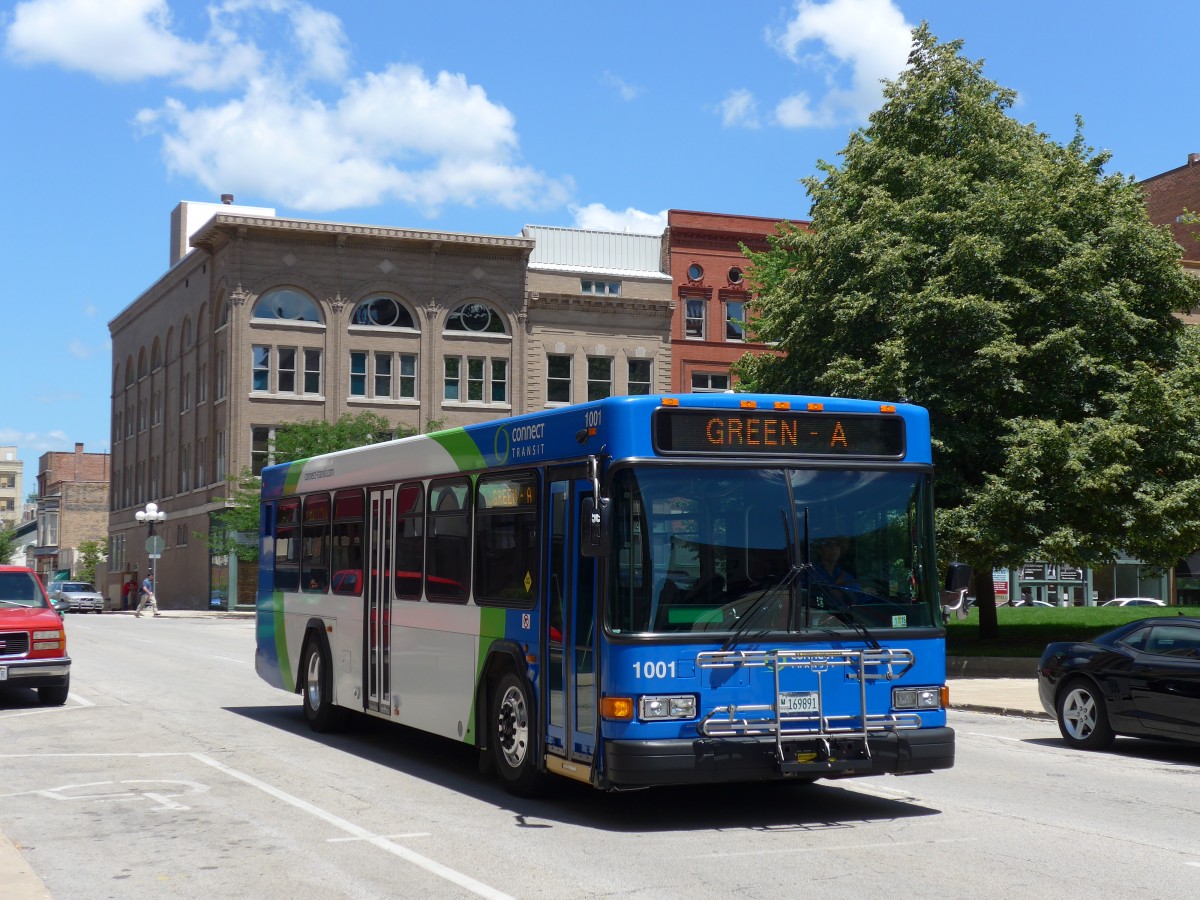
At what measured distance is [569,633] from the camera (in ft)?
32.9

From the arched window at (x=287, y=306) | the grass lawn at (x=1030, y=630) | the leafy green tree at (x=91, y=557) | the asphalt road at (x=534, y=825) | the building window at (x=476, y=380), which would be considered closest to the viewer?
the asphalt road at (x=534, y=825)

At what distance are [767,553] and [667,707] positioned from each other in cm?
126

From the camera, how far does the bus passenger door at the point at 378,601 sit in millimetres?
13766

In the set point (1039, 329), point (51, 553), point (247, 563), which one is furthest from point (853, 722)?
point (51, 553)

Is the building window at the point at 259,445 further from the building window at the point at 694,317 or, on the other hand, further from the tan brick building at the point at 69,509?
the tan brick building at the point at 69,509

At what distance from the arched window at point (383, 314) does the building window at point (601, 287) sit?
26.6ft

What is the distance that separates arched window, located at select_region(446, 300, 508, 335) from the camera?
63219mm

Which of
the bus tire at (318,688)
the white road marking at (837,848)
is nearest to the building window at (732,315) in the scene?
the bus tire at (318,688)

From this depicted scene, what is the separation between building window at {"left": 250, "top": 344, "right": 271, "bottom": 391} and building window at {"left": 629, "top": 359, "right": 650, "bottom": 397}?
1604 centimetres

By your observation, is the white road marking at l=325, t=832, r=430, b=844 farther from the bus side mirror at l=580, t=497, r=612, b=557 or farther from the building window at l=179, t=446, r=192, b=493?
the building window at l=179, t=446, r=192, b=493

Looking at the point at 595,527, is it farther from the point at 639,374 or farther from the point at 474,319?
the point at 639,374

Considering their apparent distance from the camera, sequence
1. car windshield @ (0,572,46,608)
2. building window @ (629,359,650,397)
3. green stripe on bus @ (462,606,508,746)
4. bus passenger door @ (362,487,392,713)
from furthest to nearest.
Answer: building window @ (629,359,650,397), car windshield @ (0,572,46,608), bus passenger door @ (362,487,392,713), green stripe on bus @ (462,606,508,746)

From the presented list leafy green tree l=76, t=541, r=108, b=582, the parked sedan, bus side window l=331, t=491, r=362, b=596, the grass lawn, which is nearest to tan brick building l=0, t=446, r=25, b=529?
leafy green tree l=76, t=541, r=108, b=582

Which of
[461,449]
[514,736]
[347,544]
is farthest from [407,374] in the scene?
[514,736]
